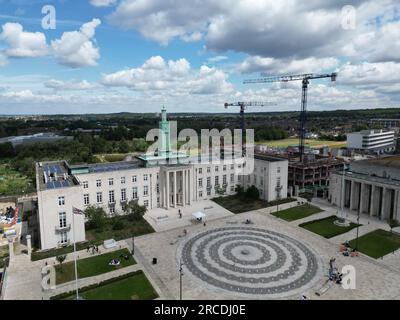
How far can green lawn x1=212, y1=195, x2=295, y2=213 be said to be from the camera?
2965 inches

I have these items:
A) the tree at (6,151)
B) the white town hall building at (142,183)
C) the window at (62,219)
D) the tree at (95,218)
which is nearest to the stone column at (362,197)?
the white town hall building at (142,183)

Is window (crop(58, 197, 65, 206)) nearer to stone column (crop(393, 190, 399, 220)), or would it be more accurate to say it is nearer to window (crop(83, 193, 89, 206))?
window (crop(83, 193, 89, 206))

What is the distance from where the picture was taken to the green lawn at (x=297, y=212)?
227 ft

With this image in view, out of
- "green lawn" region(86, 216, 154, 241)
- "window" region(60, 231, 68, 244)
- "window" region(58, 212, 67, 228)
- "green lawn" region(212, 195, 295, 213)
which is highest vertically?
"window" region(58, 212, 67, 228)

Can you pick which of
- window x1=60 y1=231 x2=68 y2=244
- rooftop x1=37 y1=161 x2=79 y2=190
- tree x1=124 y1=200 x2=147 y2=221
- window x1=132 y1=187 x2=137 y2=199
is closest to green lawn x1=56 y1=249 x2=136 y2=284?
window x1=60 y1=231 x2=68 y2=244

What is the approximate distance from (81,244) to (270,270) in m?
34.6

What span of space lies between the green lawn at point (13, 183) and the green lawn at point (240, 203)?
59.2m

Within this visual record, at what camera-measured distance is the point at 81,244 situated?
55.9 meters

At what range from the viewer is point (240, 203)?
260 ft

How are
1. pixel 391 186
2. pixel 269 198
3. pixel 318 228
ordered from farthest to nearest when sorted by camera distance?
pixel 269 198 → pixel 391 186 → pixel 318 228

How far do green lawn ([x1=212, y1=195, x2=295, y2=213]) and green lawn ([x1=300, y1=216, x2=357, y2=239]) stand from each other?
45.7 ft

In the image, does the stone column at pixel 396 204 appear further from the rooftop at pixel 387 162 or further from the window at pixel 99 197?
the window at pixel 99 197
